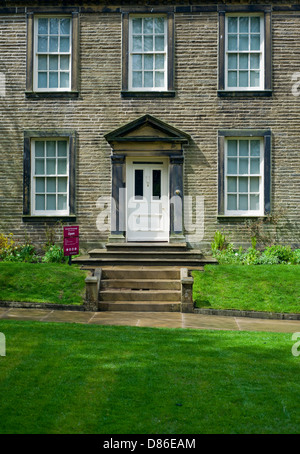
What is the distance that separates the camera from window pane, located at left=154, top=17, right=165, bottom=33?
1623 cm

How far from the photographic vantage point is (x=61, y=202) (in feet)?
53.8

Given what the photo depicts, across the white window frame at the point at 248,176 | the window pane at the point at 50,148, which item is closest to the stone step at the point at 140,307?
the white window frame at the point at 248,176

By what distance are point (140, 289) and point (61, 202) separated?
5113mm

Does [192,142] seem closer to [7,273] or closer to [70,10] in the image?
[70,10]

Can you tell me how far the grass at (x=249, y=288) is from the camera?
448 inches

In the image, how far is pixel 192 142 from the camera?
16.0 m

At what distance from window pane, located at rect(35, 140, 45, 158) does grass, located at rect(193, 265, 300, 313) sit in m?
6.47

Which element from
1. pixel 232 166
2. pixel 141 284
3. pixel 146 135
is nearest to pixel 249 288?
pixel 141 284

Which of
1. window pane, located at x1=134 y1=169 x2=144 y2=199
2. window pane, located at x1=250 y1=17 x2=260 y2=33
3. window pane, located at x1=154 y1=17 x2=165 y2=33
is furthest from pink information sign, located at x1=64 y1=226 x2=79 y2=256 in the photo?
window pane, located at x1=250 y1=17 x2=260 y2=33

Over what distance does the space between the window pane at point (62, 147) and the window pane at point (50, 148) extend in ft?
0.53

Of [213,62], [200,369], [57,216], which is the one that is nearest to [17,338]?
[200,369]

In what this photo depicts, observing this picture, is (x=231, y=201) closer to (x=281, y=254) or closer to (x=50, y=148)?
(x=281, y=254)

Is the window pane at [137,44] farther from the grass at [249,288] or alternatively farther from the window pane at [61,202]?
the grass at [249,288]

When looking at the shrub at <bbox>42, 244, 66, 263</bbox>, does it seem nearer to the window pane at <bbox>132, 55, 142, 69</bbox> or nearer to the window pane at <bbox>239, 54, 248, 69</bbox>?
the window pane at <bbox>132, 55, 142, 69</bbox>
